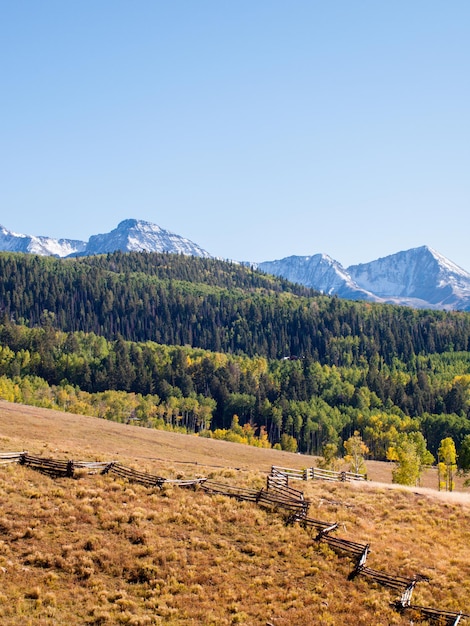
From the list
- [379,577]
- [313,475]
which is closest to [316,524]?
[379,577]

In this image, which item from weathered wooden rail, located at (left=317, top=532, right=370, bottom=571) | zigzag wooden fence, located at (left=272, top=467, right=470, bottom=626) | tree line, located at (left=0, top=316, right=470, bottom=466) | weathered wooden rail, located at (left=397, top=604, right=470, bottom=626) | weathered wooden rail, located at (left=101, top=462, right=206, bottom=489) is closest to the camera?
weathered wooden rail, located at (left=397, top=604, right=470, bottom=626)

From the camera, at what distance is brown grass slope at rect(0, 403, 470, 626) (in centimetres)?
2850

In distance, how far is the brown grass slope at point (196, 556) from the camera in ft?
93.5

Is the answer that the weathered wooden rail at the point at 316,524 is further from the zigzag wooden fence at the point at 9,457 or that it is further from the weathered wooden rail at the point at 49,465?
the zigzag wooden fence at the point at 9,457

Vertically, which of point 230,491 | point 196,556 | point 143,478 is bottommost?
point 196,556

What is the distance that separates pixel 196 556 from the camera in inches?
1340

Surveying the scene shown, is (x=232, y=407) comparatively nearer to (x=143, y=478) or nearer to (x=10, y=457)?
(x=143, y=478)

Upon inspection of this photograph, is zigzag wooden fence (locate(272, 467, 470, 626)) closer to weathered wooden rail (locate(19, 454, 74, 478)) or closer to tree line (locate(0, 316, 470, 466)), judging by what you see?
weathered wooden rail (locate(19, 454, 74, 478))

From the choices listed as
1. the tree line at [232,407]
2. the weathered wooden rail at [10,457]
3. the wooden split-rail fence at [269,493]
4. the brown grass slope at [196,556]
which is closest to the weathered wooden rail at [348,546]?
the wooden split-rail fence at [269,493]

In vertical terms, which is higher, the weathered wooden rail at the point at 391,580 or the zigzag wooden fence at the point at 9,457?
the zigzag wooden fence at the point at 9,457

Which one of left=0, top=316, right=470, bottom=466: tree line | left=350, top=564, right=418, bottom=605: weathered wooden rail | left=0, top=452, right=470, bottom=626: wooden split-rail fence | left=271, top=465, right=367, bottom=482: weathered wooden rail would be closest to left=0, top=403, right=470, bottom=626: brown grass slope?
left=350, top=564, right=418, bottom=605: weathered wooden rail

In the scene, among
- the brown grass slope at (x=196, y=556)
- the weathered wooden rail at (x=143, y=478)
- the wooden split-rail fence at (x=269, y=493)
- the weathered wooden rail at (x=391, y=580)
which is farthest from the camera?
the weathered wooden rail at (x=143, y=478)

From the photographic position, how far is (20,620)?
25.7 meters

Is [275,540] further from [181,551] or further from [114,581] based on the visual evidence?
[114,581]
